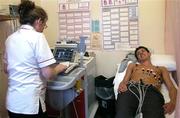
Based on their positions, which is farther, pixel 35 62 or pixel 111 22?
pixel 111 22

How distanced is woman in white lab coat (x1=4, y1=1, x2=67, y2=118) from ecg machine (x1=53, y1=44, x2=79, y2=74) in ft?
1.93

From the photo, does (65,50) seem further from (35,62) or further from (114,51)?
(114,51)

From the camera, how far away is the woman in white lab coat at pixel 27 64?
1567 mm

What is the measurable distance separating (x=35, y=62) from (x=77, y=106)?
98 centimetres

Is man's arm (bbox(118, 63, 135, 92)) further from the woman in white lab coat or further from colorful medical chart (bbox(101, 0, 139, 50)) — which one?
the woman in white lab coat

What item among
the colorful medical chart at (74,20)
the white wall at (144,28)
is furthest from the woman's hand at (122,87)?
the colorful medical chart at (74,20)

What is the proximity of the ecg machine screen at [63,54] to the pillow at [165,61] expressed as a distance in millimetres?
1007

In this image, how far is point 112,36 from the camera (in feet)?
9.87

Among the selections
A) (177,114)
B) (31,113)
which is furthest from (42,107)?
(177,114)

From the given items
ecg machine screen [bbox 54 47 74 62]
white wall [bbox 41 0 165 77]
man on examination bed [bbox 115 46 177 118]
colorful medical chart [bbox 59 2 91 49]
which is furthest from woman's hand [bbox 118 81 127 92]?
colorful medical chart [bbox 59 2 91 49]

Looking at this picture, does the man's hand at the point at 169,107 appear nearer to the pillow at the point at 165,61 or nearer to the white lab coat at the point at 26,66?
the pillow at the point at 165,61

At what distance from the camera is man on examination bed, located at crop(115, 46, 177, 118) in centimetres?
202

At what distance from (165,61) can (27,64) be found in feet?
5.37

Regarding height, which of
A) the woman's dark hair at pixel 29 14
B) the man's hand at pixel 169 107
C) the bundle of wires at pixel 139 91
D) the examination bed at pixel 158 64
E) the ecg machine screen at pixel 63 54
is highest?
the woman's dark hair at pixel 29 14
